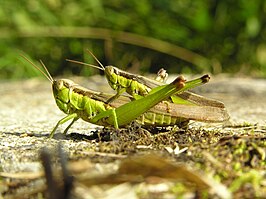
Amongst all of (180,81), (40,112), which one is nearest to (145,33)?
(40,112)

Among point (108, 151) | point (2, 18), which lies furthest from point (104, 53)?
point (108, 151)

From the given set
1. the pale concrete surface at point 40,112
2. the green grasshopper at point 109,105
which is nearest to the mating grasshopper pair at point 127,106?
the green grasshopper at point 109,105

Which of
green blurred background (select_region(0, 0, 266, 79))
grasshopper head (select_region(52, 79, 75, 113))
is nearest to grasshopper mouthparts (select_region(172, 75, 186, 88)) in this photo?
grasshopper head (select_region(52, 79, 75, 113))

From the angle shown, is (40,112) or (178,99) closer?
(178,99)

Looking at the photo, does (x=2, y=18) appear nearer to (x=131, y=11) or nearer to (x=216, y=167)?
(x=131, y=11)

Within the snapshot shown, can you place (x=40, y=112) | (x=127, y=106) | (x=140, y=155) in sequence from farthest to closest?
(x=40, y=112), (x=127, y=106), (x=140, y=155)

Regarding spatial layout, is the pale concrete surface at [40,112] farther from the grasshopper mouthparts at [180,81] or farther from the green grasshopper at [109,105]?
the grasshopper mouthparts at [180,81]

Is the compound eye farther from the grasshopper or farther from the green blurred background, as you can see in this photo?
the green blurred background

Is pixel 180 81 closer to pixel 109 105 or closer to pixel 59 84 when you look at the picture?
pixel 109 105
